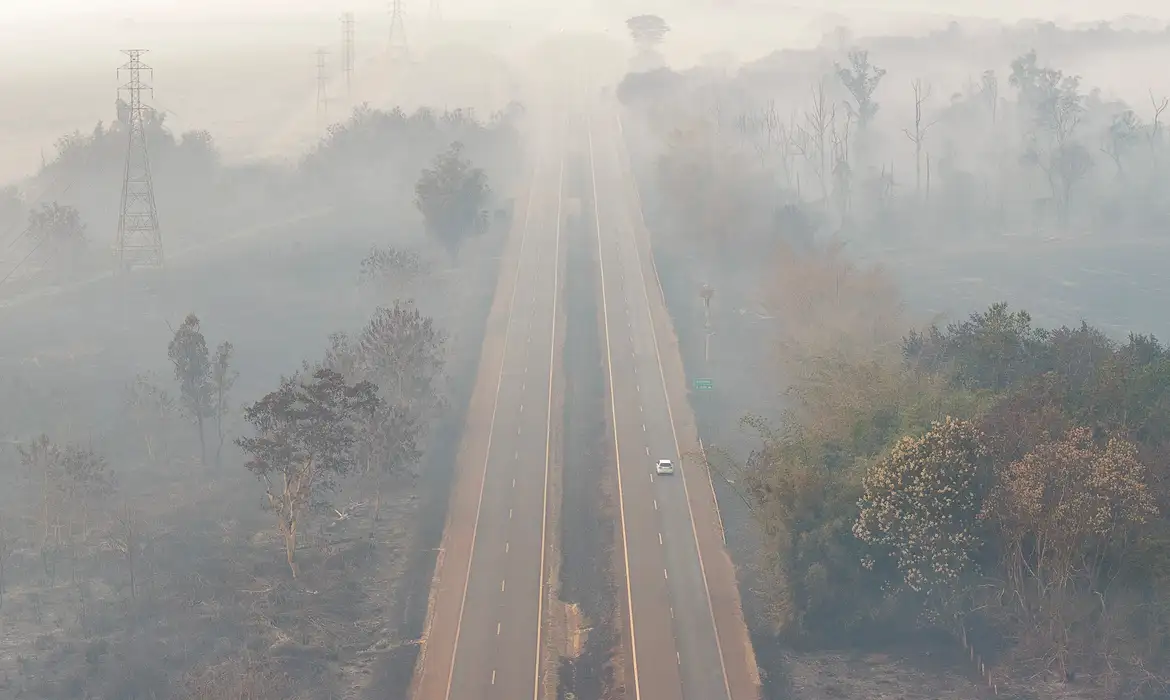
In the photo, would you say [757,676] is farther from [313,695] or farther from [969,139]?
[969,139]

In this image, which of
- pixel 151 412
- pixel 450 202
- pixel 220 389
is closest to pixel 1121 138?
pixel 450 202

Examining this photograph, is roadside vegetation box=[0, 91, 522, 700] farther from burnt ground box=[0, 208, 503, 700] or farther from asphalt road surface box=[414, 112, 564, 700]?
asphalt road surface box=[414, 112, 564, 700]

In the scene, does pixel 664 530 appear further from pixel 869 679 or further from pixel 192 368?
pixel 192 368

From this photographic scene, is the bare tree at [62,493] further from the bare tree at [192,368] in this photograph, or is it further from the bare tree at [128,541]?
the bare tree at [192,368]

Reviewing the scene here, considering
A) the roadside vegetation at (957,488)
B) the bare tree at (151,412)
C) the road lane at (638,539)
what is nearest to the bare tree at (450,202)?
the road lane at (638,539)

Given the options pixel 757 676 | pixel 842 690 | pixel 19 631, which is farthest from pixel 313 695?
pixel 842 690

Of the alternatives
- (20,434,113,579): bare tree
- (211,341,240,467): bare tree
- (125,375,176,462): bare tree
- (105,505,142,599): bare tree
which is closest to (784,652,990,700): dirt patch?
(105,505,142,599): bare tree
